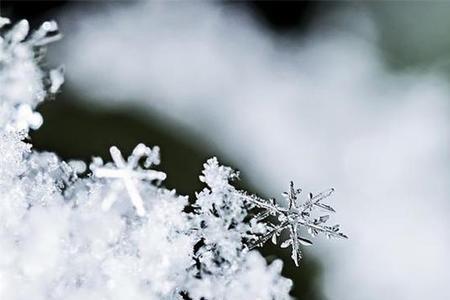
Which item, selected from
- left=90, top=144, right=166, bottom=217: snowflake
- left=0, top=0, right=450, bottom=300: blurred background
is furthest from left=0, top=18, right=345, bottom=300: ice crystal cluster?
left=0, top=0, right=450, bottom=300: blurred background

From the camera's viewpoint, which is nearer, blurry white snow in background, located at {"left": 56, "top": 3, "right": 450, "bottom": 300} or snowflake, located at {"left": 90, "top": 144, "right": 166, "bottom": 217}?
snowflake, located at {"left": 90, "top": 144, "right": 166, "bottom": 217}

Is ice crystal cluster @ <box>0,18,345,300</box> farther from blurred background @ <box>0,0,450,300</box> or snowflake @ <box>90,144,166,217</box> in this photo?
blurred background @ <box>0,0,450,300</box>

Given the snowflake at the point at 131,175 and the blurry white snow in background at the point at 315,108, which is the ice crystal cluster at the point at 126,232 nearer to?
the snowflake at the point at 131,175

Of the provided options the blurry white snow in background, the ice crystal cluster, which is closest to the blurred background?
the blurry white snow in background

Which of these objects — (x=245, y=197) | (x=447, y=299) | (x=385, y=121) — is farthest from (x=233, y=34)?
(x=447, y=299)

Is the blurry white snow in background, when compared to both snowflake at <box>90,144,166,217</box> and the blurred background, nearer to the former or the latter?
the blurred background

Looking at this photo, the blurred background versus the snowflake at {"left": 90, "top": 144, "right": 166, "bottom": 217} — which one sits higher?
the blurred background

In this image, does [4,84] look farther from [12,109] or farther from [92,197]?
[92,197]
